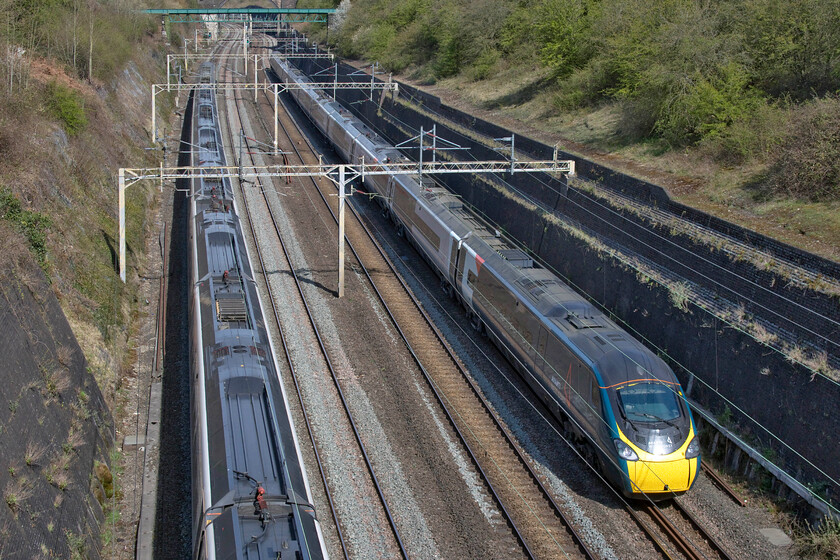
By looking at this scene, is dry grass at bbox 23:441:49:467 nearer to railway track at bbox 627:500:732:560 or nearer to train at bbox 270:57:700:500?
train at bbox 270:57:700:500

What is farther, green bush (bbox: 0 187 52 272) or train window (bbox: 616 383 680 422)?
green bush (bbox: 0 187 52 272)

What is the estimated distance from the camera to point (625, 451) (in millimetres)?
13703

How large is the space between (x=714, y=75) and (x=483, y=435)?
700 inches

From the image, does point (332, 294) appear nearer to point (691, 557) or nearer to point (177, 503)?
point (177, 503)

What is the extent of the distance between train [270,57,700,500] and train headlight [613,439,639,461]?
0.02 metres

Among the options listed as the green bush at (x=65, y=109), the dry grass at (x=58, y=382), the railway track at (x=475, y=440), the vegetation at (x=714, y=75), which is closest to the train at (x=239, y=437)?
the dry grass at (x=58, y=382)

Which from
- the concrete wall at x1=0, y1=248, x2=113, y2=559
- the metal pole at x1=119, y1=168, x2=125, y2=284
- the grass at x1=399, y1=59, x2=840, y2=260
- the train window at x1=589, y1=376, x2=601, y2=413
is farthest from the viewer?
the metal pole at x1=119, y1=168, x2=125, y2=284

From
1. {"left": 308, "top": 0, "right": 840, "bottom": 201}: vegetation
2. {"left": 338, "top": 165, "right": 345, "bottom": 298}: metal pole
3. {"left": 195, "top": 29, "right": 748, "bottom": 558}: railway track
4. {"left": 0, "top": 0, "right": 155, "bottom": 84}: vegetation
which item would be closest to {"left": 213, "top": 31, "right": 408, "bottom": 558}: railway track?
{"left": 195, "top": 29, "right": 748, "bottom": 558}: railway track

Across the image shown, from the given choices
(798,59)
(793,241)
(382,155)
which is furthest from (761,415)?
(382,155)

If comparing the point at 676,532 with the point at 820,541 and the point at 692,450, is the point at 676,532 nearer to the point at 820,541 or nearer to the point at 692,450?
the point at 692,450

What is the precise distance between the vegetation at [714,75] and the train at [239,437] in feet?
50.4

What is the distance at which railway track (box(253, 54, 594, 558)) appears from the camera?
43.8 feet

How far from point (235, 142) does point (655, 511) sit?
4041cm

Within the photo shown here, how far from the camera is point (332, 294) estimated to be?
2428 cm
